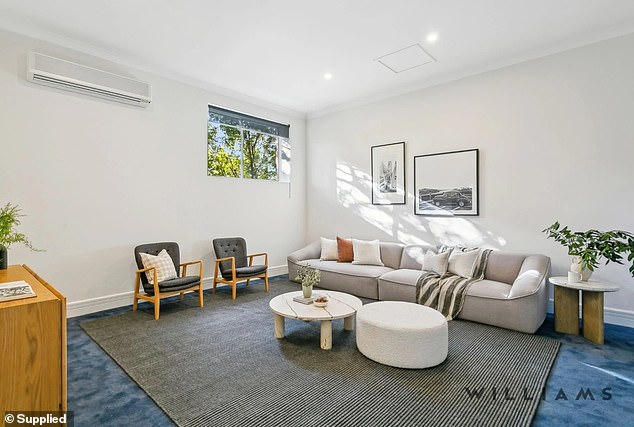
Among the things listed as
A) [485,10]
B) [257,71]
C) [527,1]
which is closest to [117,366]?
[257,71]

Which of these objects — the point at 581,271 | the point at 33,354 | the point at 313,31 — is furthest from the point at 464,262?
the point at 33,354

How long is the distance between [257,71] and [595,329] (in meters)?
4.91

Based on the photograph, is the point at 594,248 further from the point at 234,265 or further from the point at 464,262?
the point at 234,265

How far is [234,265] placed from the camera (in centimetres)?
464

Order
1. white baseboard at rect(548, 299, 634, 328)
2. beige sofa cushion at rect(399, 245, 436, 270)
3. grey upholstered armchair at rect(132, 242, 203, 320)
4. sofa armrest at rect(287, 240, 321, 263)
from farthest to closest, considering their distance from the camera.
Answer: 1. sofa armrest at rect(287, 240, 321, 263)
2. beige sofa cushion at rect(399, 245, 436, 270)
3. grey upholstered armchair at rect(132, 242, 203, 320)
4. white baseboard at rect(548, 299, 634, 328)

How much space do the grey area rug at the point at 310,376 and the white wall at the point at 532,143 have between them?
1.53 meters

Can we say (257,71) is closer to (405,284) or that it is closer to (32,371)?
(405,284)

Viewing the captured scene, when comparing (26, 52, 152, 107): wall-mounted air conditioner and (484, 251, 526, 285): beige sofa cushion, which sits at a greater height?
(26, 52, 152, 107): wall-mounted air conditioner

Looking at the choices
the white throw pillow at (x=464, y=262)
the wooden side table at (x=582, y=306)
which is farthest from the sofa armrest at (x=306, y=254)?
the wooden side table at (x=582, y=306)

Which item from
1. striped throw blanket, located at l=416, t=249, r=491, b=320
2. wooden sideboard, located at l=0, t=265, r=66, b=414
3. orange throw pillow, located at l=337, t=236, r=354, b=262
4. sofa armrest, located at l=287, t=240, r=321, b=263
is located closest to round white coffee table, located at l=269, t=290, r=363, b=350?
striped throw blanket, located at l=416, t=249, r=491, b=320

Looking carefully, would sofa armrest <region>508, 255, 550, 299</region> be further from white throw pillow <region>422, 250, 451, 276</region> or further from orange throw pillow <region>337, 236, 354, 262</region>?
orange throw pillow <region>337, 236, 354, 262</region>

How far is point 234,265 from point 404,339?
9.10ft

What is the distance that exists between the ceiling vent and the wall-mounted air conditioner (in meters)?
3.15

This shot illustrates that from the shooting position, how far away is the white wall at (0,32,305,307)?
354cm
